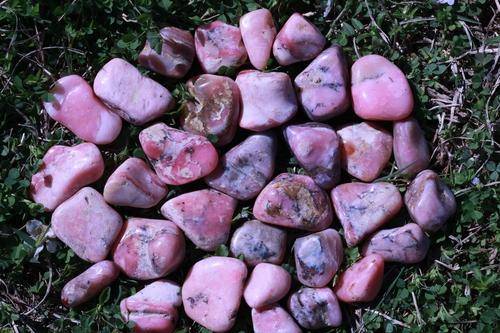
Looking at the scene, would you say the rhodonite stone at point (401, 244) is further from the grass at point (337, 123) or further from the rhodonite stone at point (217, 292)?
the rhodonite stone at point (217, 292)

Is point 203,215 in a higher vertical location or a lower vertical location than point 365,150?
lower

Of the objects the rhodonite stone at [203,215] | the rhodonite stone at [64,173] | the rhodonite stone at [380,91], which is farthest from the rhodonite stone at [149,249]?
the rhodonite stone at [380,91]

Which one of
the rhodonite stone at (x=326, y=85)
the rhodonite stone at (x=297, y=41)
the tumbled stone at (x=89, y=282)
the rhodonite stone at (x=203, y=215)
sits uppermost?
the rhodonite stone at (x=297, y=41)

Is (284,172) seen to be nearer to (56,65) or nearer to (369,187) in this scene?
(369,187)

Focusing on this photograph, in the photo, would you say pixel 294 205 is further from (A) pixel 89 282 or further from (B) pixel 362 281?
(A) pixel 89 282

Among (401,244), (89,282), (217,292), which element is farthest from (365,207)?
(89,282)

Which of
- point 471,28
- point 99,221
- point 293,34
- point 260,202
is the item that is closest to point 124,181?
point 99,221
